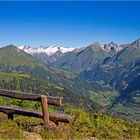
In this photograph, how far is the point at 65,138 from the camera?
52.0 ft

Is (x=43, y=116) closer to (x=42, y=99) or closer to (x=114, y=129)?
(x=42, y=99)

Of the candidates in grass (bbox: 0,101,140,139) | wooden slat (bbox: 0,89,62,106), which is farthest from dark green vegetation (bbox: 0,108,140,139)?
wooden slat (bbox: 0,89,62,106)

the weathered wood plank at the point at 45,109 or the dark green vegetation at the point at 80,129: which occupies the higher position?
the weathered wood plank at the point at 45,109

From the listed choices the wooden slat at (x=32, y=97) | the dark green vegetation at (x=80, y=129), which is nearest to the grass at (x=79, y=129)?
the dark green vegetation at (x=80, y=129)

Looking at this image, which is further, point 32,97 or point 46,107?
point 32,97

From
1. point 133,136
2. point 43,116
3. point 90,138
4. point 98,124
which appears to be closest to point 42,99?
point 43,116

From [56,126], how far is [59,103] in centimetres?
143

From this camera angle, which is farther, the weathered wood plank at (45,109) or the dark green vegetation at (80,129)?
the weathered wood plank at (45,109)

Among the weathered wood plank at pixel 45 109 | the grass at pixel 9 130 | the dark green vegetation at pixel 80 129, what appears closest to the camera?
the grass at pixel 9 130

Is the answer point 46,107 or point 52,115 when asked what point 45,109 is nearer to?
point 46,107

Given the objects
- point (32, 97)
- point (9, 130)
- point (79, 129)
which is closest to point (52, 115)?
point (32, 97)

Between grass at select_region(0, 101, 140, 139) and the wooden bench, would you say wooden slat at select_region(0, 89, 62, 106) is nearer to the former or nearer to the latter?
the wooden bench

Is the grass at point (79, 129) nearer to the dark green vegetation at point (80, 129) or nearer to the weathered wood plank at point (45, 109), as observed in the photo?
the dark green vegetation at point (80, 129)

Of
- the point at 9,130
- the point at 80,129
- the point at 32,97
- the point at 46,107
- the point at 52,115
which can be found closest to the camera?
the point at 9,130
